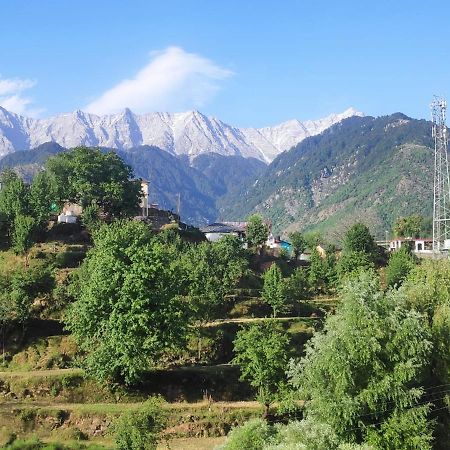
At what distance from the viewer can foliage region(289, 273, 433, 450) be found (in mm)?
26305

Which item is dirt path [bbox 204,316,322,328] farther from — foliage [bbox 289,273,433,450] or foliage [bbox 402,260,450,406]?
foliage [bbox 289,273,433,450]

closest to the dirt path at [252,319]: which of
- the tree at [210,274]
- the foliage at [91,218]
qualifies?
the tree at [210,274]

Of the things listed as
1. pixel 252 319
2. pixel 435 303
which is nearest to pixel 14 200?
pixel 252 319

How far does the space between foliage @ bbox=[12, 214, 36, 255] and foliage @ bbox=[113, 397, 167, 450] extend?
33.8m

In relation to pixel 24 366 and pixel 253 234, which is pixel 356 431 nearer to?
pixel 24 366

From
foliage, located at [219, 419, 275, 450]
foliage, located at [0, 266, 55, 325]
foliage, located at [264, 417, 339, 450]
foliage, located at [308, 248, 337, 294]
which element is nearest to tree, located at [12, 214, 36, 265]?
foliage, located at [0, 266, 55, 325]

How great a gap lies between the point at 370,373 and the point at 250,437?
7.34 metres

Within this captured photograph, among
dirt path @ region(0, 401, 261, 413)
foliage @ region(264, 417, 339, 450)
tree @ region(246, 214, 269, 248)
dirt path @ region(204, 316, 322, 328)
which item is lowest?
dirt path @ region(0, 401, 261, 413)

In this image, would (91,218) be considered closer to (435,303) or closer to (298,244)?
(298,244)

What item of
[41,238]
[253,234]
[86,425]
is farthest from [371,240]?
[86,425]

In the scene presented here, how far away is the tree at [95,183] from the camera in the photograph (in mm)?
70750

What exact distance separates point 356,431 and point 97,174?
54.3 meters

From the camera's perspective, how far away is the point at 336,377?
26922 mm

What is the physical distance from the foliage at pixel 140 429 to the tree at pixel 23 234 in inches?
1333
